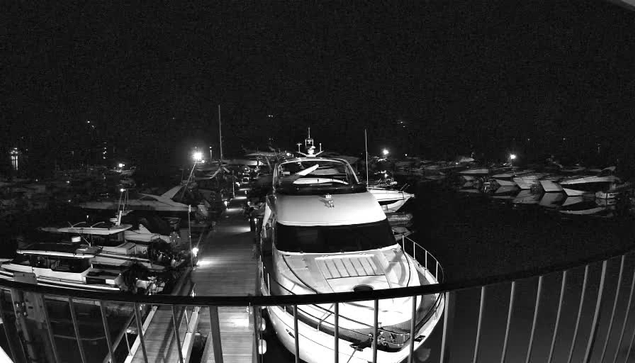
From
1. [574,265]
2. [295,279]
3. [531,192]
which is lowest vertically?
[531,192]

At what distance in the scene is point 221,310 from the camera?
25.6 feet

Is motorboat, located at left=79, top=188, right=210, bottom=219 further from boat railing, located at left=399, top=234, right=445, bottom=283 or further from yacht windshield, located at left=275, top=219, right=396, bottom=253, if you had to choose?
yacht windshield, located at left=275, top=219, right=396, bottom=253

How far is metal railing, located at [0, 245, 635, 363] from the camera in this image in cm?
183

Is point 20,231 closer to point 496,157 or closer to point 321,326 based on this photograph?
point 321,326

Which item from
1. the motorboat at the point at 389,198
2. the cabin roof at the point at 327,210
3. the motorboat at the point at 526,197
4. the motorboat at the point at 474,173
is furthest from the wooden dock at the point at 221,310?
the motorboat at the point at 474,173

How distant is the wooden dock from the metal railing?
0.50ft

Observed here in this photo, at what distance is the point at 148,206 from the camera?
19625 millimetres

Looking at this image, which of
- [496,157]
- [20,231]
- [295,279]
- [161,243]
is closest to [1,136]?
[20,231]

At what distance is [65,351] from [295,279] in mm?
8882

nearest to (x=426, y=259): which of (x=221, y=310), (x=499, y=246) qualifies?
(x=221, y=310)

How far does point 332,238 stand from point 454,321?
251 centimetres

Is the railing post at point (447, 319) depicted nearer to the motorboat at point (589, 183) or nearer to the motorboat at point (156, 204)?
the motorboat at point (156, 204)

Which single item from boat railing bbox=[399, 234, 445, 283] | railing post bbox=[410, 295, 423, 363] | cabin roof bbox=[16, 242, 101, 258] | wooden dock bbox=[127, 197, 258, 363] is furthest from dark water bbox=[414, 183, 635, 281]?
railing post bbox=[410, 295, 423, 363]

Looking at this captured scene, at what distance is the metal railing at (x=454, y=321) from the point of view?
Answer: 183 cm
